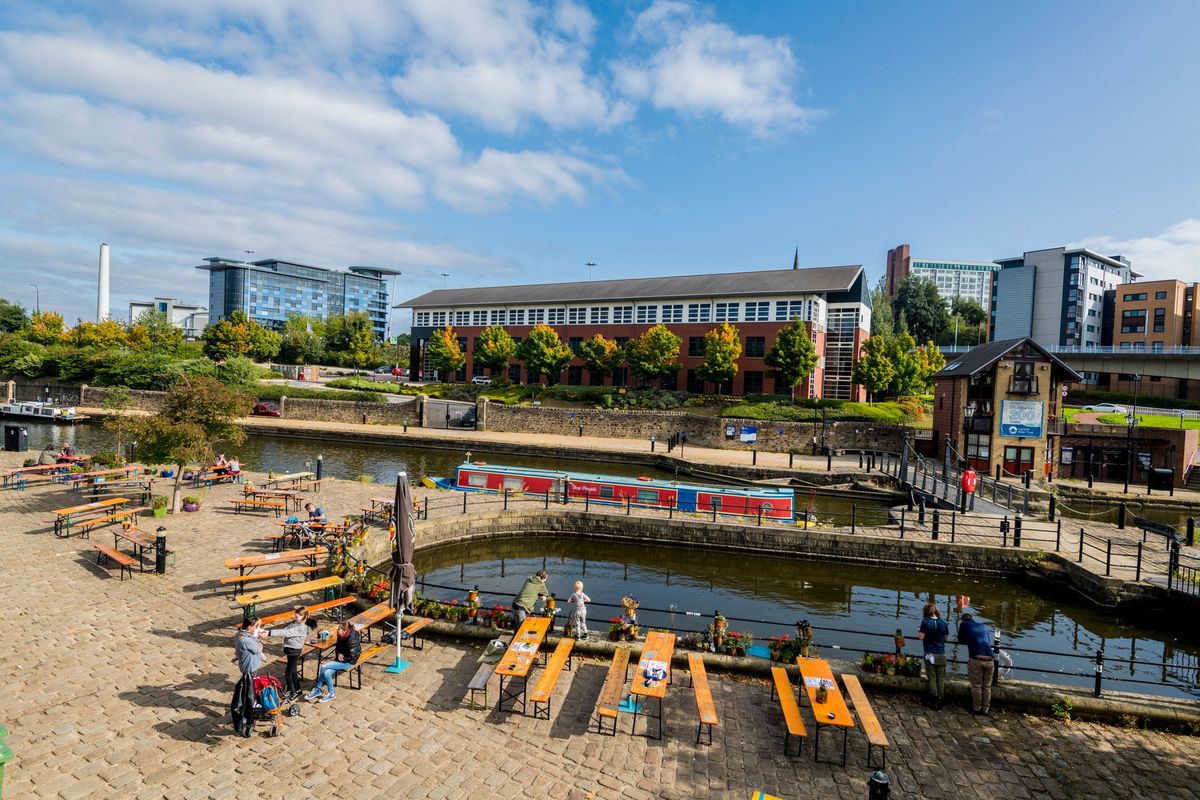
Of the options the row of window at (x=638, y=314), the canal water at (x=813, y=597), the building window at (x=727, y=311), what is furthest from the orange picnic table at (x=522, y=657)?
the building window at (x=727, y=311)

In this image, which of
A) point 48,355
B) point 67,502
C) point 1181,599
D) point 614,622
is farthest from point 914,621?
point 48,355

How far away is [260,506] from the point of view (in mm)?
21422

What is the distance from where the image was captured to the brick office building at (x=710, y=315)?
198 feet

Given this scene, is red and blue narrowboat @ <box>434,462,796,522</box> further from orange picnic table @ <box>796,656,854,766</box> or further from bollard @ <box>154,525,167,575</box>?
orange picnic table @ <box>796,656,854,766</box>

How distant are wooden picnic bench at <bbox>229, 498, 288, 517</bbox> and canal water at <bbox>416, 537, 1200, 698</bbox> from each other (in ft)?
17.6

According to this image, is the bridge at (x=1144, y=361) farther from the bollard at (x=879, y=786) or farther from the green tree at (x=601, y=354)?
the bollard at (x=879, y=786)

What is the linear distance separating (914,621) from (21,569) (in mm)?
22138

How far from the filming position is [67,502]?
2055 cm

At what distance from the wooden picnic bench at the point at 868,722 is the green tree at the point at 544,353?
5753 cm

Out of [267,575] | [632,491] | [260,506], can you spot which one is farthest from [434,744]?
[632,491]

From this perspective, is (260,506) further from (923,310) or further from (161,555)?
(923,310)

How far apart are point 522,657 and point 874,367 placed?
52.7 metres

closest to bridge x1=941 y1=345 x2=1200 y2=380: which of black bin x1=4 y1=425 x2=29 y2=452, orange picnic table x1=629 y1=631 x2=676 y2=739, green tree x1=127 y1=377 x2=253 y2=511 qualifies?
orange picnic table x1=629 y1=631 x2=676 y2=739

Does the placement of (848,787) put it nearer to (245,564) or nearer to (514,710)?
(514,710)
